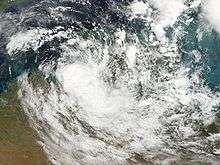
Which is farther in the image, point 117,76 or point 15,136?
point 117,76

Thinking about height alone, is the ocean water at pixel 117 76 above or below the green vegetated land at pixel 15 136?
above

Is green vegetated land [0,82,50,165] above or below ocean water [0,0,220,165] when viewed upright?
below

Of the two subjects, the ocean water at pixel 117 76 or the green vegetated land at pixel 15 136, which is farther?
the ocean water at pixel 117 76

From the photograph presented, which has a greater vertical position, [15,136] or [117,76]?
[117,76]

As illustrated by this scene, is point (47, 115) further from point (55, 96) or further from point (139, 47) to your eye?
point (139, 47)

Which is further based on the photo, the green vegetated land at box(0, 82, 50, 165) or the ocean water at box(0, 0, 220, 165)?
the ocean water at box(0, 0, 220, 165)
